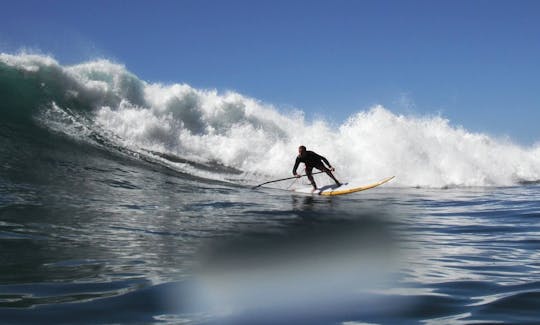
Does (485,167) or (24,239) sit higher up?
(485,167)

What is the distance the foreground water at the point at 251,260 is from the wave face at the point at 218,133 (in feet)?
23.8

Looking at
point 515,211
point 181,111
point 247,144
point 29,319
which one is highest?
point 181,111

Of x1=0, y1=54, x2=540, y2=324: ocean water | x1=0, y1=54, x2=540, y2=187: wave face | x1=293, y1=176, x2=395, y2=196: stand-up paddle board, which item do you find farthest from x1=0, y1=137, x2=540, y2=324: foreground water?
x1=0, y1=54, x2=540, y2=187: wave face

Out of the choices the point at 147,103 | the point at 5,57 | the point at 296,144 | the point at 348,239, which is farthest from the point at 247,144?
the point at 348,239

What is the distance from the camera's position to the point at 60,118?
1609 cm

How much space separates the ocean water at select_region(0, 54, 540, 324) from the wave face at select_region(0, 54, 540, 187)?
94 millimetres

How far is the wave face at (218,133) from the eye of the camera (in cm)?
1670

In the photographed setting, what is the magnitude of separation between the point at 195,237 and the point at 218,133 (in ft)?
51.1

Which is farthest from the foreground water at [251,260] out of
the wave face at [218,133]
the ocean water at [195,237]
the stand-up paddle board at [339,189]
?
the wave face at [218,133]

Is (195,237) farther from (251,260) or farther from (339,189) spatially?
(339,189)

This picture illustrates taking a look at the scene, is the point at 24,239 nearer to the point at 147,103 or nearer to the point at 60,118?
the point at 60,118

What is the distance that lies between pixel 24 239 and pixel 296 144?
18.2m

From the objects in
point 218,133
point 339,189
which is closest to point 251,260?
point 339,189

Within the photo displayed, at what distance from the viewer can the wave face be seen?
16703 millimetres
